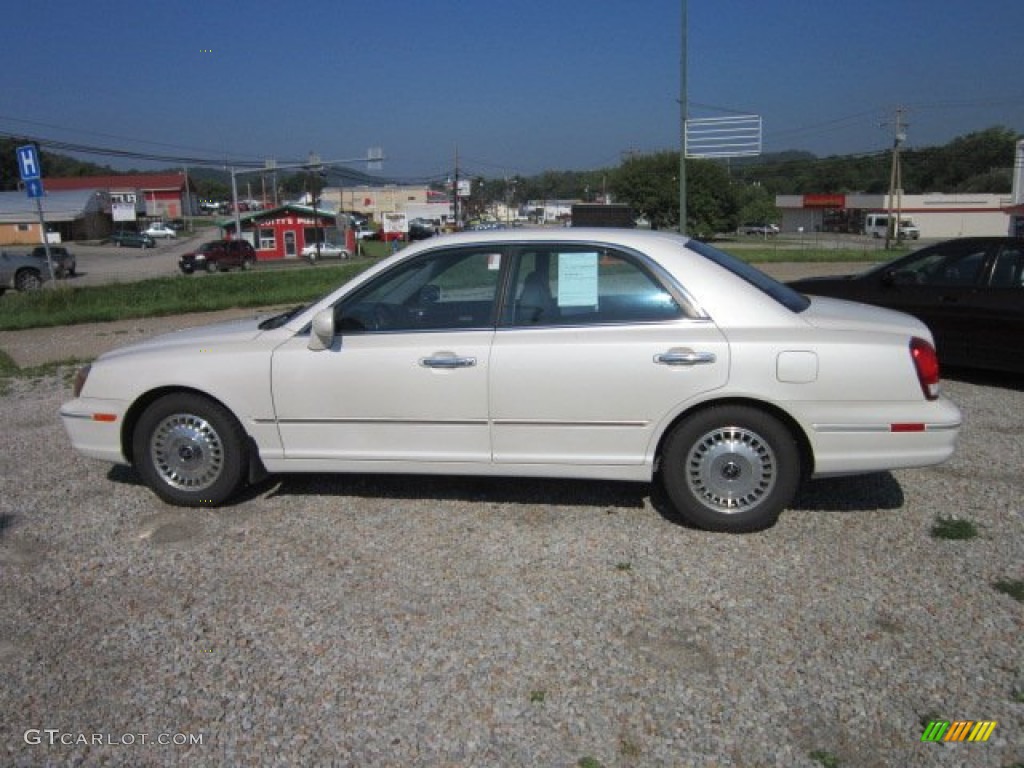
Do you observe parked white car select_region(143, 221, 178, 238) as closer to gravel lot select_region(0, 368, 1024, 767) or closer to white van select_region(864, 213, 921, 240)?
white van select_region(864, 213, 921, 240)

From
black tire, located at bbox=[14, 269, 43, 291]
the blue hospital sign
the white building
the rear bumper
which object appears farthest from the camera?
the white building

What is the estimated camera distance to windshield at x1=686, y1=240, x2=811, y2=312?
446 centimetres

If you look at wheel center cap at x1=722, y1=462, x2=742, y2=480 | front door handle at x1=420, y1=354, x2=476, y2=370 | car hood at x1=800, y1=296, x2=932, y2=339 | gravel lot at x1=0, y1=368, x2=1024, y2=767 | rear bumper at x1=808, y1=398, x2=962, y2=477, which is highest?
car hood at x1=800, y1=296, x2=932, y2=339

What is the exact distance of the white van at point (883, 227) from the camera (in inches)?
3059

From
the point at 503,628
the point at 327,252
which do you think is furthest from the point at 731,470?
the point at 327,252

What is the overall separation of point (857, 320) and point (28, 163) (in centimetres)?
1531

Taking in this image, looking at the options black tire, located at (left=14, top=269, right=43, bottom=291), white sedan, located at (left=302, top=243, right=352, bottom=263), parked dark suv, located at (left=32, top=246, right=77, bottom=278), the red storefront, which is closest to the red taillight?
black tire, located at (left=14, top=269, right=43, bottom=291)

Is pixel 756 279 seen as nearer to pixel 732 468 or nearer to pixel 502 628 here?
pixel 732 468

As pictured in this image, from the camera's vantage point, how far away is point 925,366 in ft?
13.7

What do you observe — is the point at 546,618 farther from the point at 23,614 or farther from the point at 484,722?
the point at 23,614

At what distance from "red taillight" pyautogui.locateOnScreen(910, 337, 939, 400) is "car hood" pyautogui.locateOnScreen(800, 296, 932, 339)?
3.9 inches

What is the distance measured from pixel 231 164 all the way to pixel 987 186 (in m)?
88.6

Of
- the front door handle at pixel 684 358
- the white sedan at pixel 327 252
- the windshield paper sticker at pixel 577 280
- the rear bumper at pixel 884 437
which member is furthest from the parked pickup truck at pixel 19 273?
the white sedan at pixel 327 252

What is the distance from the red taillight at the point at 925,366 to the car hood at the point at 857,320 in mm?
99
